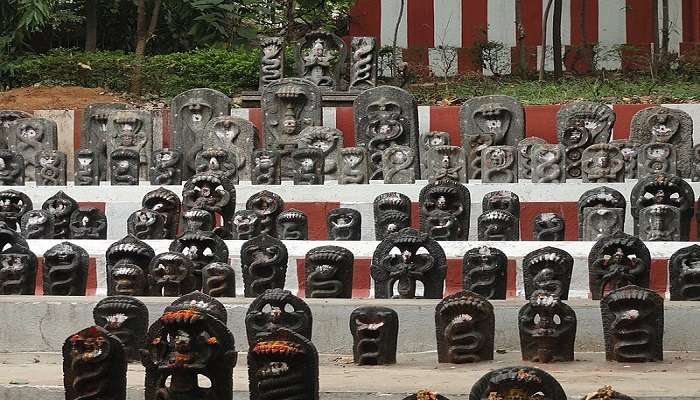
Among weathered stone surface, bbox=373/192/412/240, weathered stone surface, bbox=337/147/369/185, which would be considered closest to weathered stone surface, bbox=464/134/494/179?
weathered stone surface, bbox=337/147/369/185

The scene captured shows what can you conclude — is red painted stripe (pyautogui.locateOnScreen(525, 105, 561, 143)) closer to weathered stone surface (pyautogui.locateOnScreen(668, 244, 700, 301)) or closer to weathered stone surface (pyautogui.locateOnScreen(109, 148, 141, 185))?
weathered stone surface (pyautogui.locateOnScreen(109, 148, 141, 185))

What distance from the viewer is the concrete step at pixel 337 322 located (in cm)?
1016

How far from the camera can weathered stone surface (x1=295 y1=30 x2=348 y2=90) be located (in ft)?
62.8

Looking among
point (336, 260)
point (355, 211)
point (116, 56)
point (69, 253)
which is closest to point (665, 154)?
point (355, 211)

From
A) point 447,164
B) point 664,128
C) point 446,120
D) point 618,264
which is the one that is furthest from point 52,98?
A: point 618,264

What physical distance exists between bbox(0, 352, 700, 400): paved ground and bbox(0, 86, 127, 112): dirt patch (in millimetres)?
8817

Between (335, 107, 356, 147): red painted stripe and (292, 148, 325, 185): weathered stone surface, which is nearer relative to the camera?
(292, 148, 325, 185): weathered stone surface

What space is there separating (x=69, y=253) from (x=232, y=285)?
3.95ft

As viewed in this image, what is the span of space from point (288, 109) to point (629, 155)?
3990 millimetres

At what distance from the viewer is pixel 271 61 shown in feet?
63.1

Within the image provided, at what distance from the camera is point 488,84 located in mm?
20516

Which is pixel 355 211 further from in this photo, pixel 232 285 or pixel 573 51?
pixel 573 51

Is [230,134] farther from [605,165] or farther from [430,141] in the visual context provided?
[605,165]

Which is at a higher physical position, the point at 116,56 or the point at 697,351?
the point at 116,56
